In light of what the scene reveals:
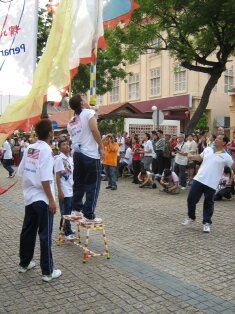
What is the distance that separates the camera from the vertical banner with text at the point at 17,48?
13.1 ft

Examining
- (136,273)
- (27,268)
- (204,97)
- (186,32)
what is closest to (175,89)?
(204,97)

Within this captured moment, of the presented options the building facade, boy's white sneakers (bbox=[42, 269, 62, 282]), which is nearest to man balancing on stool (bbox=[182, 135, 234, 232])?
boy's white sneakers (bbox=[42, 269, 62, 282])

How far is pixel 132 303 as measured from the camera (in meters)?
4.44

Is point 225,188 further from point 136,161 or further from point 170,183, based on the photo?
point 136,161

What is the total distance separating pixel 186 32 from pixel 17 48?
13333mm

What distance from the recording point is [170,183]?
41.7ft

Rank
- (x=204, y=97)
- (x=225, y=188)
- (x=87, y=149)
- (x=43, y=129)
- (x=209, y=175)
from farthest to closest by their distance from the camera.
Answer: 1. (x=204, y=97)
2. (x=225, y=188)
3. (x=209, y=175)
4. (x=87, y=149)
5. (x=43, y=129)

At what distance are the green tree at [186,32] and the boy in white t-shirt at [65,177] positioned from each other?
1058 cm

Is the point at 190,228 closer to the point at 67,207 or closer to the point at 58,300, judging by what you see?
the point at 67,207

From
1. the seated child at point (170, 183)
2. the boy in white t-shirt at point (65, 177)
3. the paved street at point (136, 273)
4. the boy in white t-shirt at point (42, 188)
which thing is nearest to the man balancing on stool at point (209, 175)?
the paved street at point (136, 273)

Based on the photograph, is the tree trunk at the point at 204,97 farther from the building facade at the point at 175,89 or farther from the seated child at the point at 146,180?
the building facade at the point at 175,89

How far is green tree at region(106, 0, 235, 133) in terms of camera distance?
15633 millimetres

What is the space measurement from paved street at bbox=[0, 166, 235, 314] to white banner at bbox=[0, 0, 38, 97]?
2.22m

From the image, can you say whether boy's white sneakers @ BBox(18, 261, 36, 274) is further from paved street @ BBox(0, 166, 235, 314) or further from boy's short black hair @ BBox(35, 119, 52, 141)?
boy's short black hair @ BBox(35, 119, 52, 141)
